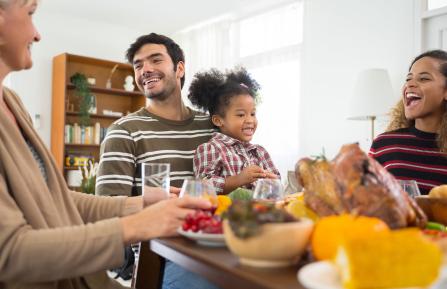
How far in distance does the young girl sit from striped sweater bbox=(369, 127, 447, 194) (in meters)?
0.55

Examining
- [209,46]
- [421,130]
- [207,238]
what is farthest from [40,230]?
[209,46]

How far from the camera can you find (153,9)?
18.9ft

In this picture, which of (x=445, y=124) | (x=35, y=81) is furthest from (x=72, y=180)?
(x=445, y=124)

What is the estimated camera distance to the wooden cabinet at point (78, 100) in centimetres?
566

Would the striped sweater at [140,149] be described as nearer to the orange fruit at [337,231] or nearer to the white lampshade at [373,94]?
the orange fruit at [337,231]

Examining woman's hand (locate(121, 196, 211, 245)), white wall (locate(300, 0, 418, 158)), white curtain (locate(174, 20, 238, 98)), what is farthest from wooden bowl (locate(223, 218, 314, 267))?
white curtain (locate(174, 20, 238, 98))

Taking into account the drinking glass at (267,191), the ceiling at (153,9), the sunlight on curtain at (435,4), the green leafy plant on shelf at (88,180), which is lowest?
the green leafy plant on shelf at (88,180)

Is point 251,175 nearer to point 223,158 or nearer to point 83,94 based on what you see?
point 223,158

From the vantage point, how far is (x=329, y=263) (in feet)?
2.08

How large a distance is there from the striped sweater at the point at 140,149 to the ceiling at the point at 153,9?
3526mm

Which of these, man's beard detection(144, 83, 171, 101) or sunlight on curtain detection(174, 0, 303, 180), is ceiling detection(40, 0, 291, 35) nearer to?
sunlight on curtain detection(174, 0, 303, 180)

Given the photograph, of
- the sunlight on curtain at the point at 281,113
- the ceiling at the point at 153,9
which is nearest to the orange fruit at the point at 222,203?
the sunlight on curtain at the point at 281,113

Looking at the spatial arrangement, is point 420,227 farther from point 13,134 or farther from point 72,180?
point 72,180

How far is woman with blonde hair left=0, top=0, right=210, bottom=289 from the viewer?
85cm
